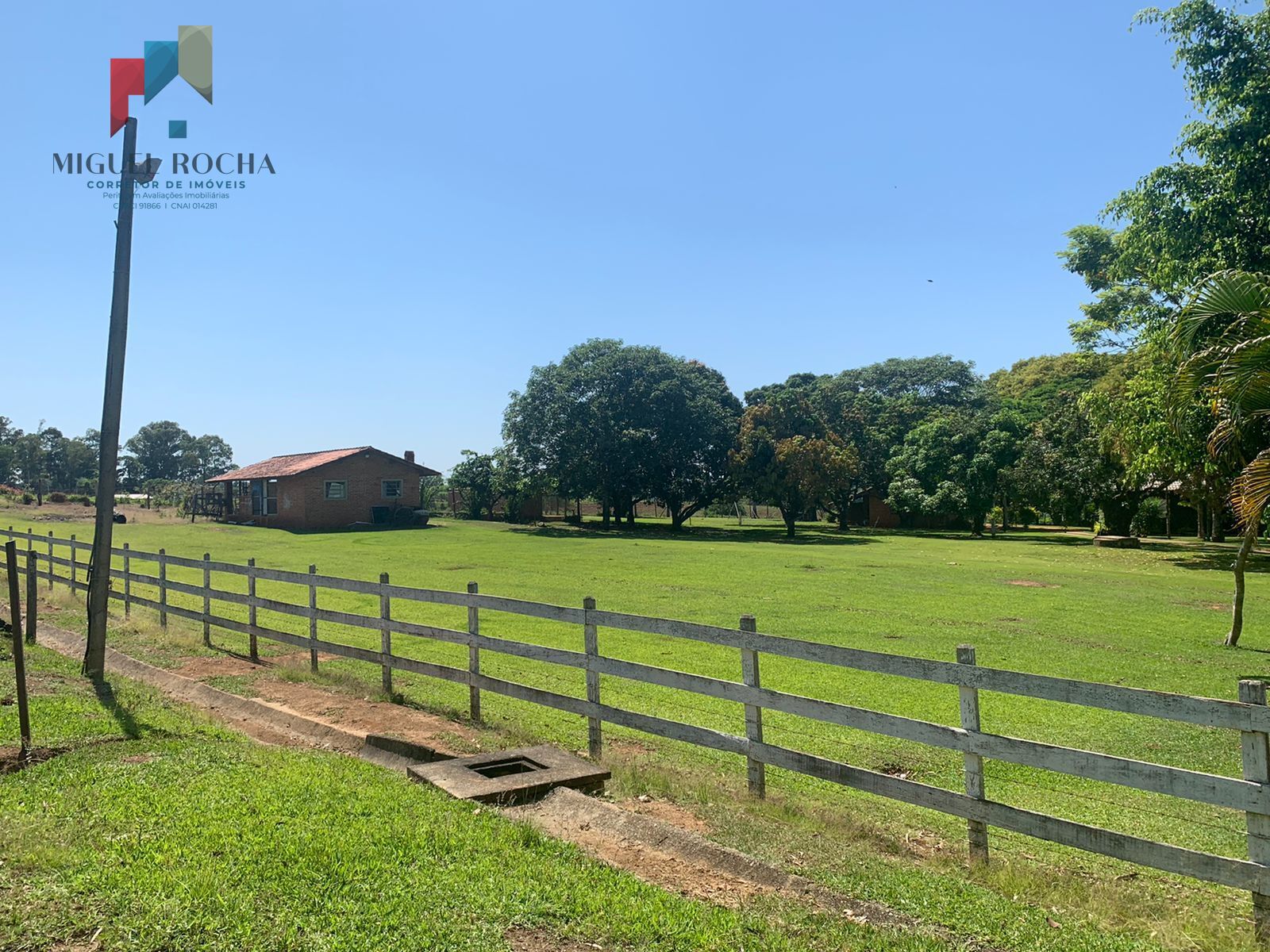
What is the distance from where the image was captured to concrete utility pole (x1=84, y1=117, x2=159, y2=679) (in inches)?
396

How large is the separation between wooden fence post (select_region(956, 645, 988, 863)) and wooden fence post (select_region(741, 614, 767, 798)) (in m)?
1.40

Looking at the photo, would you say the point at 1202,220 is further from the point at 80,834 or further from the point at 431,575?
the point at 80,834

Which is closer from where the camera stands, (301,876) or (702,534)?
(301,876)

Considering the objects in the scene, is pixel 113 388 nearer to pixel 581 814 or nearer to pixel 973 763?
pixel 581 814

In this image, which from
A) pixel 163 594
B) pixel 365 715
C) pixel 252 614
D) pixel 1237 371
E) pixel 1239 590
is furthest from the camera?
pixel 163 594

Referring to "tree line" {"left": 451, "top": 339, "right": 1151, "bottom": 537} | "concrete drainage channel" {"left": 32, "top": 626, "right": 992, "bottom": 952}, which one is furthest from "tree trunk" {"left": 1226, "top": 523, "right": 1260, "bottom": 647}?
"tree line" {"left": 451, "top": 339, "right": 1151, "bottom": 537}

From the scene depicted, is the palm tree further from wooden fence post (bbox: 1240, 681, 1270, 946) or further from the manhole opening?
the manhole opening

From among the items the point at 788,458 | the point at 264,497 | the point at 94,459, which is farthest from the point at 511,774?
the point at 94,459

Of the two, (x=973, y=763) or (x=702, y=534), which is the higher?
(x=973, y=763)

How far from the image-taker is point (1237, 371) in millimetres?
11406

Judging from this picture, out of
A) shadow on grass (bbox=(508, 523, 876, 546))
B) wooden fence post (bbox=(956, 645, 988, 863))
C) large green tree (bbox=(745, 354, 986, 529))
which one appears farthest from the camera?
large green tree (bbox=(745, 354, 986, 529))

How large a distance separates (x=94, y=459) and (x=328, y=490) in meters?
80.8

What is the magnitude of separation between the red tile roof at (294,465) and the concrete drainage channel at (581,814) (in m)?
45.6

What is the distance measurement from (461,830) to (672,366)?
50.9 metres
